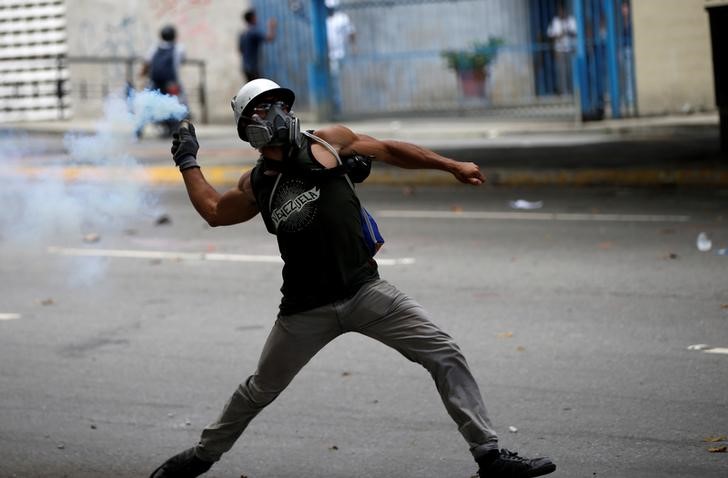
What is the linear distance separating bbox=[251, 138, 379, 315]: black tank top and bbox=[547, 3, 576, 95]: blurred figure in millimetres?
18160

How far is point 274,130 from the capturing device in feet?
16.8

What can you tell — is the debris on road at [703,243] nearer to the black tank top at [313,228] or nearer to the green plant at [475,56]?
the black tank top at [313,228]

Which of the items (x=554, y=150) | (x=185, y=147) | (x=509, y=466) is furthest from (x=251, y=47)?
(x=509, y=466)

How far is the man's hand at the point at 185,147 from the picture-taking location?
217 inches

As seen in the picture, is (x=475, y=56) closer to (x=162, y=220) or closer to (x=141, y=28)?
(x=141, y=28)

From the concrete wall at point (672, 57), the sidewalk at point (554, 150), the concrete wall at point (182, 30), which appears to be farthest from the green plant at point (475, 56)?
the concrete wall at point (182, 30)

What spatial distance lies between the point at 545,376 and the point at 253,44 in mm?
16869

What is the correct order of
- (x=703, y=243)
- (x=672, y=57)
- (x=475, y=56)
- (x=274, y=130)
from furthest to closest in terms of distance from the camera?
1. (x=475, y=56)
2. (x=672, y=57)
3. (x=703, y=243)
4. (x=274, y=130)

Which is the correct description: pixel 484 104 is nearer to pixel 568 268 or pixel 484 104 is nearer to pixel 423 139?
pixel 423 139

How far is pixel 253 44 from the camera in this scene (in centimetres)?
2323

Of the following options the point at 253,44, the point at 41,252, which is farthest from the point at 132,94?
the point at 253,44

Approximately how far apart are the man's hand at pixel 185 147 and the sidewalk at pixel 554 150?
10252 millimetres

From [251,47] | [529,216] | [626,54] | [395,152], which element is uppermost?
[251,47]

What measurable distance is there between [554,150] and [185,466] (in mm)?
13484
